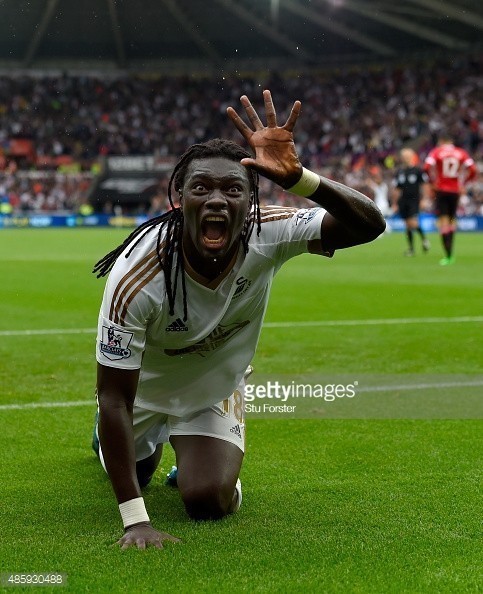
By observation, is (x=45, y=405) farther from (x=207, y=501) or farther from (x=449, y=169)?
(x=449, y=169)

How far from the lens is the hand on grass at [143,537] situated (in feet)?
12.0

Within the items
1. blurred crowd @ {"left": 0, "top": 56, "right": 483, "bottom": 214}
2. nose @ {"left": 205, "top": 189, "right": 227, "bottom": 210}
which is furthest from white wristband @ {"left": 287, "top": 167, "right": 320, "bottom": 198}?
blurred crowd @ {"left": 0, "top": 56, "right": 483, "bottom": 214}

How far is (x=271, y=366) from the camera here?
7.95 m

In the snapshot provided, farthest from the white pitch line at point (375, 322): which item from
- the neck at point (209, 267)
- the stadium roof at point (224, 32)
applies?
the stadium roof at point (224, 32)

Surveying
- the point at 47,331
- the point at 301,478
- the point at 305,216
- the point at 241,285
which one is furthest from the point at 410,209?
the point at 241,285

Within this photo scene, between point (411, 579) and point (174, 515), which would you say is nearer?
point (411, 579)

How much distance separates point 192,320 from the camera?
4141 mm

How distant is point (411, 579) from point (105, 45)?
53224mm

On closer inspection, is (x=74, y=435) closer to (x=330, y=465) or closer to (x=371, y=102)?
(x=330, y=465)

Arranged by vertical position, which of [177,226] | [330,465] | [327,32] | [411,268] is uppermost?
[327,32]

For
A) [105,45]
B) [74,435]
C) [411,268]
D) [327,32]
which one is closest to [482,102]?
[327,32]

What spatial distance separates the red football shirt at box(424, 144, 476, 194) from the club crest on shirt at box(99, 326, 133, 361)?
1628 cm

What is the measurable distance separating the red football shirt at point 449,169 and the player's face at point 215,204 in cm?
1614

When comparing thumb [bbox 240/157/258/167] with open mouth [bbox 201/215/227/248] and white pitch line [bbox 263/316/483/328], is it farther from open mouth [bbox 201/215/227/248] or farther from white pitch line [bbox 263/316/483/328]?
white pitch line [bbox 263/316/483/328]
